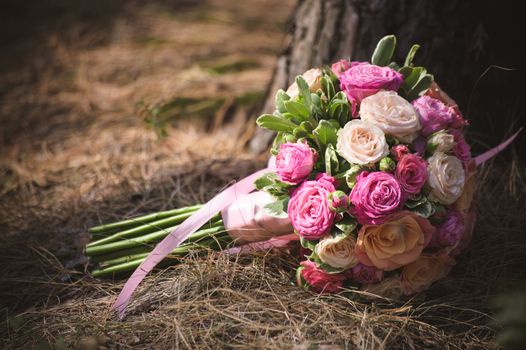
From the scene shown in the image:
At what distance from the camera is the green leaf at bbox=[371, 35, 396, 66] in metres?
1.92

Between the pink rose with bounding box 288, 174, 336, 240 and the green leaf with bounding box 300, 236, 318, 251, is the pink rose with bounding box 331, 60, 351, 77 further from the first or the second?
the green leaf with bounding box 300, 236, 318, 251

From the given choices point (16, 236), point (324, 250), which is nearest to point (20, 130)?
point (16, 236)

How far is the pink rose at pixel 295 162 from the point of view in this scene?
171 cm

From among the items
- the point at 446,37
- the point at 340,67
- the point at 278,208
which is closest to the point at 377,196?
the point at 278,208

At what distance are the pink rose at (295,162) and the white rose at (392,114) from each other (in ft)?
0.77

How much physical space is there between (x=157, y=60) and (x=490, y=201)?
299 centimetres

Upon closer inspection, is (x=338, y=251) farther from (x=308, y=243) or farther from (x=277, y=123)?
(x=277, y=123)

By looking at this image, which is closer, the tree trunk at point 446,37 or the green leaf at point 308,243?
the green leaf at point 308,243

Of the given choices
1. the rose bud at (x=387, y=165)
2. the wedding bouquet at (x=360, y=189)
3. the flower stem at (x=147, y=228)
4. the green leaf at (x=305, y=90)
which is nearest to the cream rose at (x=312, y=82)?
the wedding bouquet at (x=360, y=189)

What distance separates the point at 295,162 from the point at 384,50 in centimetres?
62

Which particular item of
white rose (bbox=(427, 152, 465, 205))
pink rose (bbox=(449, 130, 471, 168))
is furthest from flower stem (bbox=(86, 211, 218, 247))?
pink rose (bbox=(449, 130, 471, 168))

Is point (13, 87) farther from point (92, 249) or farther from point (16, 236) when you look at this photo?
point (92, 249)

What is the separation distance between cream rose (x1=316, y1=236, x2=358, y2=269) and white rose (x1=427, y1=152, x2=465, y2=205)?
34cm

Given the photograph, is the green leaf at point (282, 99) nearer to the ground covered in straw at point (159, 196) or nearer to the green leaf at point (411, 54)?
the green leaf at point (411, 54)
